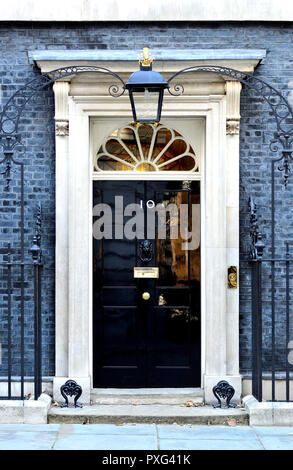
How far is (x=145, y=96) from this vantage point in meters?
6.35

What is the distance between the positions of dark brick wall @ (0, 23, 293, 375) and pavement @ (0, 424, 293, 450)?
1064mm

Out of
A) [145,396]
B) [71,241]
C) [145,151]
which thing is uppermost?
[145,151]

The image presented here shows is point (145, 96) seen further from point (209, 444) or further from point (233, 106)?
point (209, 444)

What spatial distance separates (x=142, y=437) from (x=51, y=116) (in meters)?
3.62

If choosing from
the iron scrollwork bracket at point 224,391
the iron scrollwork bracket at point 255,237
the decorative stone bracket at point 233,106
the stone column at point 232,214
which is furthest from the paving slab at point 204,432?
the decorative stone bracket at point 233,106

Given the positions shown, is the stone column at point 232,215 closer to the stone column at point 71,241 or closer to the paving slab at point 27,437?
the stone column at point 71,241

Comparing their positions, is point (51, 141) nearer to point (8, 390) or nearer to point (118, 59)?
point (118, 59)

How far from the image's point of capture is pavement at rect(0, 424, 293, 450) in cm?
590

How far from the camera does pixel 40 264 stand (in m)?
A: 6.86

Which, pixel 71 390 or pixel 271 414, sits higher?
pixel 71 390
